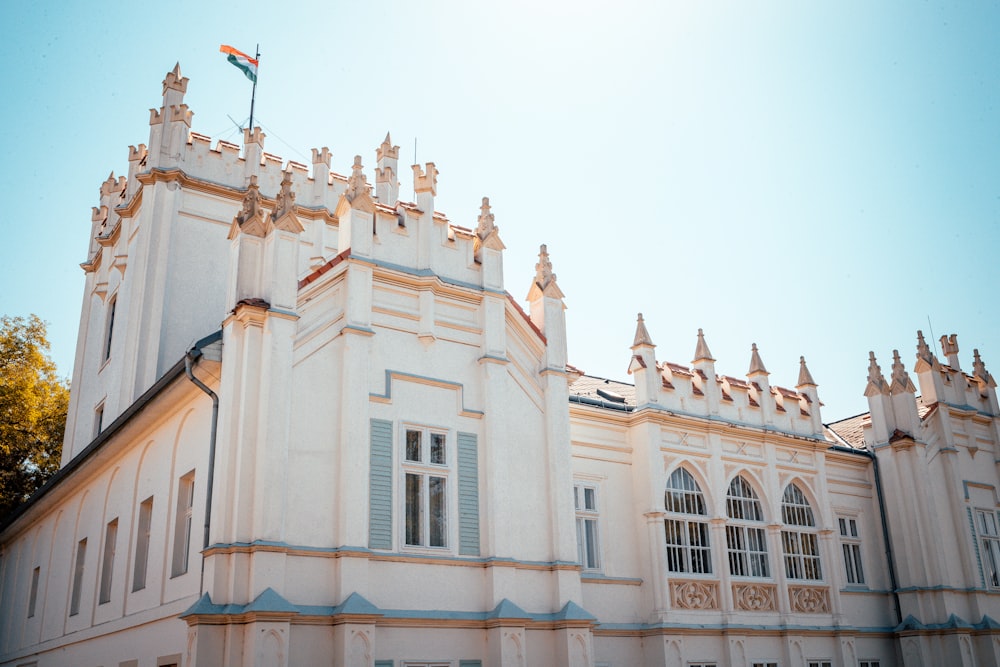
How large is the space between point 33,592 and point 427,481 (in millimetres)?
17823

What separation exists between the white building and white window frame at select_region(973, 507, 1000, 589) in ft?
0.24

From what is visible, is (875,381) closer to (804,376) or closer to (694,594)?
(804,376)

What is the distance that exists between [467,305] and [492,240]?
166cm

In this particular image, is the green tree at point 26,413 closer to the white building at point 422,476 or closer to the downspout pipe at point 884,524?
the white building at point 422,476

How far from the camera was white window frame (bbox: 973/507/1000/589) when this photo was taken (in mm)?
26484

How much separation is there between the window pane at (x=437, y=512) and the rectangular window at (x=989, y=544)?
58.3ft

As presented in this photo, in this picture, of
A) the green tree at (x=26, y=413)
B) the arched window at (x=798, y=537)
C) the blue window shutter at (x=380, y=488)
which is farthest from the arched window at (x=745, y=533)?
the green tree at (x=26, y=413)

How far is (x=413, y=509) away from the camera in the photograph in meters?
16.6

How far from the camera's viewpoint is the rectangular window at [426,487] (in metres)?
16.5

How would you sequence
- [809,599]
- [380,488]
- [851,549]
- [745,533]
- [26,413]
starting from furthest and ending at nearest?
[26,413]
[851,549]
[809,599]
[745,533]
[380,488]

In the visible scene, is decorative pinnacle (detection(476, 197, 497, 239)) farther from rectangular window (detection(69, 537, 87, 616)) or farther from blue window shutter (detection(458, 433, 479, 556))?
rectangular window (detection(69, 537, 87, 616))

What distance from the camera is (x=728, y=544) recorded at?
878 inches

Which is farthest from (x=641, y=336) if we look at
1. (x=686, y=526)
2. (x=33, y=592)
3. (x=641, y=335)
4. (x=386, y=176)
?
(x=33, y=592)

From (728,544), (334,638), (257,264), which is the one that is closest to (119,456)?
(257,264)
